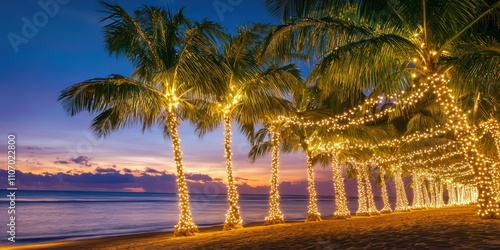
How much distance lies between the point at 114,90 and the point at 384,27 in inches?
326

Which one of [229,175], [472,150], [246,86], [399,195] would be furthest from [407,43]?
[399,195]

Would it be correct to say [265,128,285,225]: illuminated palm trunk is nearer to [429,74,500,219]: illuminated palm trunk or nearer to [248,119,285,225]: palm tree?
[248,119,285,225]: palm tree

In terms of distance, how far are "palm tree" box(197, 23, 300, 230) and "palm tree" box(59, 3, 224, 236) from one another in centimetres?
145

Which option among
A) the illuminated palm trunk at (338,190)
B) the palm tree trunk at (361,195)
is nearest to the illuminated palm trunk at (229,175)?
the illuminated palm trunk at (338,190)

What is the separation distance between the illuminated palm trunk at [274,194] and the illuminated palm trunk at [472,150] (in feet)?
28.4

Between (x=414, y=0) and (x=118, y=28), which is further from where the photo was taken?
(x=118, y=28)

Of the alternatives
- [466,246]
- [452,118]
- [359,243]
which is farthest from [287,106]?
[466,246]

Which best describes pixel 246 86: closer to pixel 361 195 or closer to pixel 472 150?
pixel 472 150

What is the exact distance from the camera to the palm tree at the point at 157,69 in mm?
12156

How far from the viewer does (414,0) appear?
435 inches

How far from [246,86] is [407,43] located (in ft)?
20.9

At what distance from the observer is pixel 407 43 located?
35.6ft

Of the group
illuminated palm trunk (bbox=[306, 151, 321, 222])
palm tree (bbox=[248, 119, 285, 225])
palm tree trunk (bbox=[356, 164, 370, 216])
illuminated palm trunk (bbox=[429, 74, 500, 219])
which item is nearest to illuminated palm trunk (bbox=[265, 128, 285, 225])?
palm tree (bbox=[248, 119, 285, 225])

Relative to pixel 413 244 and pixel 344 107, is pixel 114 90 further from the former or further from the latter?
pixel 344 107
